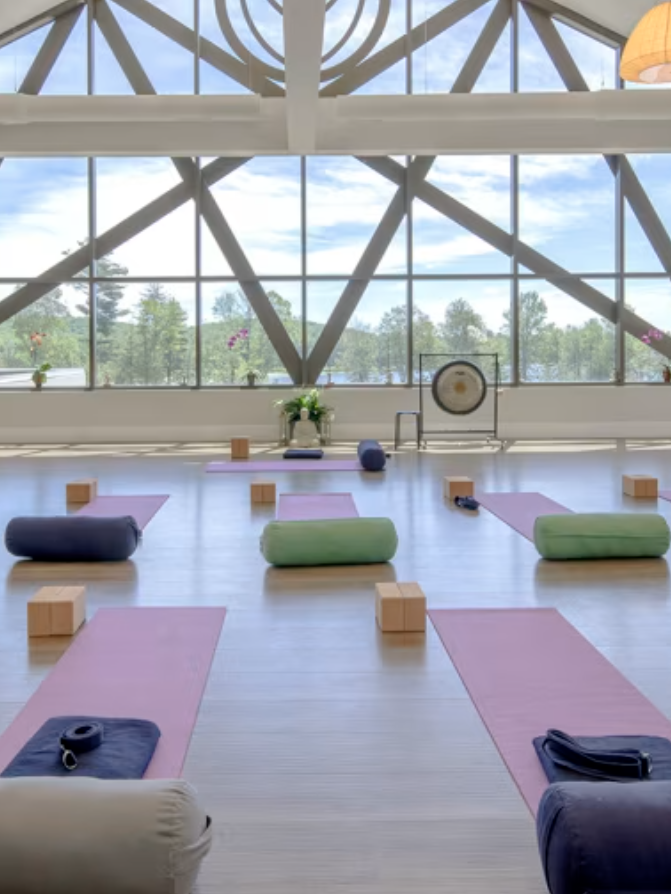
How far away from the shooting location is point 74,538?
5410 millimetres

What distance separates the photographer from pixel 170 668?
3.62 metres

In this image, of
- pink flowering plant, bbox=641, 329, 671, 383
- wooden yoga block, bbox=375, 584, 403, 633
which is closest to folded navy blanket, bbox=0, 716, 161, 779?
wooden yoga block, bbox=375, 584, 403, 633

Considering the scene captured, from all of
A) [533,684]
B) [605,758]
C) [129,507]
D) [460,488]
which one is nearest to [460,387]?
[460,488]

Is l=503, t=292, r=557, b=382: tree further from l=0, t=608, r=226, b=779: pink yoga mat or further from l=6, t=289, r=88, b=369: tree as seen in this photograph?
l=0, t=608, r=226, b=779: pink yoga mat

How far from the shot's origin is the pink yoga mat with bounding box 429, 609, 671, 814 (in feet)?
9.70

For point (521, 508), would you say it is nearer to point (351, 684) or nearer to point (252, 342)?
point (351, 684)

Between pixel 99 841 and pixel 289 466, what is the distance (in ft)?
25.7

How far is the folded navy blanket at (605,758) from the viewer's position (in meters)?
2.51

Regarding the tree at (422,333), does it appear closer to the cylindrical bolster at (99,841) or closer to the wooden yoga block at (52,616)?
the wooden yoga block at (52,616)

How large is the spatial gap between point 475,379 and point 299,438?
224cm

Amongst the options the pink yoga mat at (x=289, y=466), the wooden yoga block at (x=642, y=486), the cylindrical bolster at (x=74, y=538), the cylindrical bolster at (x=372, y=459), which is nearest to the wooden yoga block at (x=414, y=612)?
the cylindrical bolster at (x=74, y=538)

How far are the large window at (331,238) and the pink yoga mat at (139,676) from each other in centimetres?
919

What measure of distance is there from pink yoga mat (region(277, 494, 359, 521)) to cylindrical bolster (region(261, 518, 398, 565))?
47.8 inches

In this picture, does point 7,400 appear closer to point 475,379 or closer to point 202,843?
point 475,379
